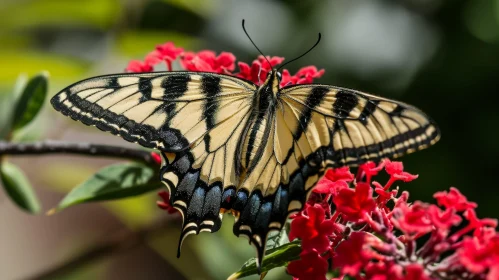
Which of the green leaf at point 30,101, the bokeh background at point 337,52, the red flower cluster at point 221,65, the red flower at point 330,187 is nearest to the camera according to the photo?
the red flower at point 330,187

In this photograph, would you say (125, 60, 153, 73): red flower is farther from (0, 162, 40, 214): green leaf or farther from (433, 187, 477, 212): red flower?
(433, 187, 477, 212): red flower

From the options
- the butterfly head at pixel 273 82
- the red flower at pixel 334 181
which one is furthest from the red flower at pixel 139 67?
the red flower at pixel 334 181

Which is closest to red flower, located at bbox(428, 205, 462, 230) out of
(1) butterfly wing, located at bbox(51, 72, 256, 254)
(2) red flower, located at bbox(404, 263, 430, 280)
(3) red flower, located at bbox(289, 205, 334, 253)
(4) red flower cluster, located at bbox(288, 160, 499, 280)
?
A: (4) red flower cluster, located at bbox(288, 160, 499, 280)

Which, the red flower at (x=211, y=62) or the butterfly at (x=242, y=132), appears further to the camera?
the red flower at (x=211, y=62)

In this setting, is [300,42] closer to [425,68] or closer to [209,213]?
[425,68]

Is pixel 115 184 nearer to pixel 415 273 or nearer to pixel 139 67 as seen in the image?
pixel 139 67

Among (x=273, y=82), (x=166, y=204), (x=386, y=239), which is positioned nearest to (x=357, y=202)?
(x=386, y=239)

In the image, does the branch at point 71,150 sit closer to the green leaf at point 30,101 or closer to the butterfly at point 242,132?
the green leaf at point 30,101
